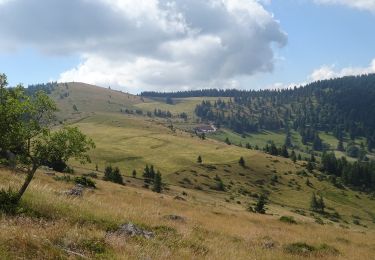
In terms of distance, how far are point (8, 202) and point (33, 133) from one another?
3216mm

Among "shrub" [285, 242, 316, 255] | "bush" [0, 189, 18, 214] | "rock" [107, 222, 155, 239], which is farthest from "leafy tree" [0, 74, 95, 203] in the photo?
"shrub" [285, 242, 316, 255]

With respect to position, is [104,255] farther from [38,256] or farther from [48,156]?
[48,156]

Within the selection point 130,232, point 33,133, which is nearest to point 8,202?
point 33,133

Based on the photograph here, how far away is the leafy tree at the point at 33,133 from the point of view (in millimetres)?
16031

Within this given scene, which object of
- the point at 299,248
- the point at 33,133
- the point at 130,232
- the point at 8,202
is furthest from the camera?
the point at 299,248

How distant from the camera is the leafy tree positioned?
1603 cm

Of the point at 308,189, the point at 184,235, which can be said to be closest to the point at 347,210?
the point at 308,189

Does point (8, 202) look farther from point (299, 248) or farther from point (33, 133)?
point (299, 248)

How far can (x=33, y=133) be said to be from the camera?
16.8 m

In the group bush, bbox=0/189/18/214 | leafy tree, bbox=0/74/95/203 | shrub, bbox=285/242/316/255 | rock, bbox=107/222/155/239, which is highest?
leafy tree, bbox=0/74/95/203

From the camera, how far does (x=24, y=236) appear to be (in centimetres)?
969

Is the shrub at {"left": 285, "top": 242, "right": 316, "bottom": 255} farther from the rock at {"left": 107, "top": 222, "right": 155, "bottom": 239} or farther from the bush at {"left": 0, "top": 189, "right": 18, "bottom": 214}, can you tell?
the bush at {"left": 0, "top": 189, "right": 18, "bottom": 214}

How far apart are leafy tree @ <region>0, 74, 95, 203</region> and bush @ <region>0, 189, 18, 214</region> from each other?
3.11ft

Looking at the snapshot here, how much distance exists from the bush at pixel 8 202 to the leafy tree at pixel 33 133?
0.95 m
